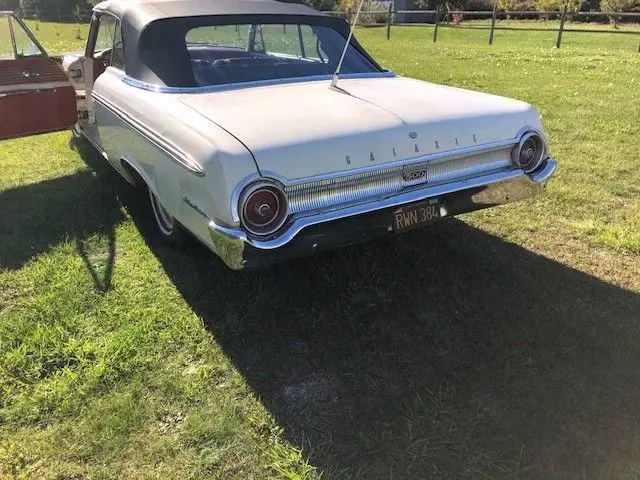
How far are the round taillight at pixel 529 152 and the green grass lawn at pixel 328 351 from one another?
67cm

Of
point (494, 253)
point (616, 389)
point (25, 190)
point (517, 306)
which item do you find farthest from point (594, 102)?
point (25, 190)

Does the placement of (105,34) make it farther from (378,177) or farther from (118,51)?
(378,177)

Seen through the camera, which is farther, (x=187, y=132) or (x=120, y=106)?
(x=120, y=106)

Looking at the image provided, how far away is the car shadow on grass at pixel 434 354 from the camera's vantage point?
232 centimetres

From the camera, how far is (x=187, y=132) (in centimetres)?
270

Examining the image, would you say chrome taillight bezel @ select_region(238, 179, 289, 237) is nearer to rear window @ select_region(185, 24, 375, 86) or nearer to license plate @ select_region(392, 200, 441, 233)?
license plate @ select_region(392, 200, 441, 233)

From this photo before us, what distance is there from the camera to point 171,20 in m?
3.53

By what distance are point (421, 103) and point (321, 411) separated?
1.68 metres

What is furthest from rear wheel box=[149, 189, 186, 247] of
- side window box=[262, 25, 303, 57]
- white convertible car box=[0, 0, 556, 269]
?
side window box=[262, 25, 303, 57]

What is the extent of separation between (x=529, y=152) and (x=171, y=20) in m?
2.23

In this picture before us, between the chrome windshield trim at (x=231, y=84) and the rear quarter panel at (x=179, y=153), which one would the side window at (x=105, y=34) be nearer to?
the rear quarter panel at (x=179, y=153)

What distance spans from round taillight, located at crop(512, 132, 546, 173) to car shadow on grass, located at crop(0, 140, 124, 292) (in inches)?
96.3

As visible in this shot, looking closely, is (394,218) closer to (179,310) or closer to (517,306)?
(517,306)

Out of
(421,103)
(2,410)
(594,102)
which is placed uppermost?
(421,103)
